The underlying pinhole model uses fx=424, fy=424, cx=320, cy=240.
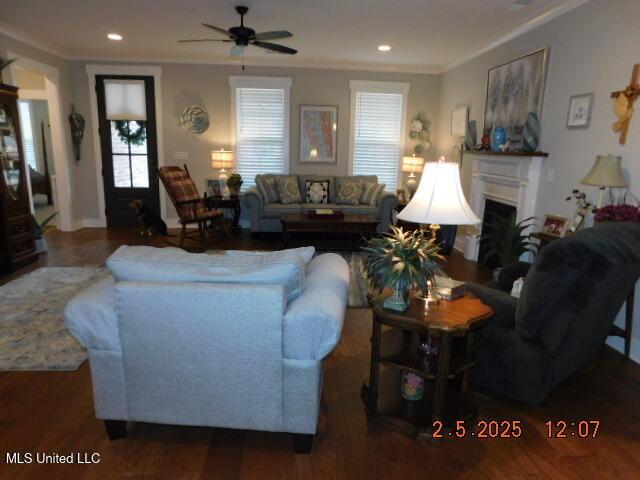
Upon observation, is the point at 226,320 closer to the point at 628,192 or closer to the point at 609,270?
the point at 609,270

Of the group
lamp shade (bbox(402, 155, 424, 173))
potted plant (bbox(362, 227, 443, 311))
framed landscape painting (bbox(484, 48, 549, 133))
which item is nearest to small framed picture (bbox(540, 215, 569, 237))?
framed landscape painting (bbox(484, 48, 549, 133))

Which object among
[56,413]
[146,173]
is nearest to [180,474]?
[56,413]

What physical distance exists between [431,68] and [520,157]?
3.13 m

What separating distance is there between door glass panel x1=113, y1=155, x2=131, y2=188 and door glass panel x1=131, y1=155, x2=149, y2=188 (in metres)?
0.08

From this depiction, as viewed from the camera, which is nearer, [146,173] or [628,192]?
[628,192]

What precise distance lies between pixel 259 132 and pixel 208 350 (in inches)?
213

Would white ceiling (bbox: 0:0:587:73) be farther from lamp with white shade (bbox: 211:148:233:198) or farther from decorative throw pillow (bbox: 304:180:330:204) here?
decorative throw pillow (bbox: 304:180:330:204)

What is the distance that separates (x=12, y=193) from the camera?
14.5 feet

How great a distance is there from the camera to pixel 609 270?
6.33 feet

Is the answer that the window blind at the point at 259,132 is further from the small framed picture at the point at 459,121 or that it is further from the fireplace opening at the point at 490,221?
the fireplace opening at the point at 490,221

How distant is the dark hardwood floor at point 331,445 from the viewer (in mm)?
1792

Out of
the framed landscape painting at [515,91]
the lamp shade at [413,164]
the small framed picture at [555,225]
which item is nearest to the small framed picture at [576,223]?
the small framed picture at [555,225]

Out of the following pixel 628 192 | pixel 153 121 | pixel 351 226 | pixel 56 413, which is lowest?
pixel 56 413

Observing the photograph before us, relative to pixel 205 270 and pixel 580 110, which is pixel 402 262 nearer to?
pixel 205 270
